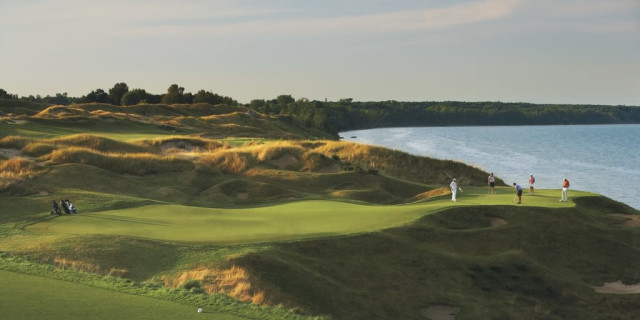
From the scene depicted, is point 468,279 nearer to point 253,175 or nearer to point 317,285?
point 317,285

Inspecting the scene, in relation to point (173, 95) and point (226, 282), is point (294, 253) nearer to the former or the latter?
point (226, 282)

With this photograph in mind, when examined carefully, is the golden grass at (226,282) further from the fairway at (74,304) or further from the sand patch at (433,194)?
the sand patch at (433,194)

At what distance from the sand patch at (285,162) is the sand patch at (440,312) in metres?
29.1

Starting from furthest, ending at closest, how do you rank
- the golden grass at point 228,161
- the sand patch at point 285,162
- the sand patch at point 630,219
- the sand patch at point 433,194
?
1. the sand patch at point 285,162
2. the golden grass at point 228,161
3. the sand patch at point 433,194
4. the sand patch at point 630,219

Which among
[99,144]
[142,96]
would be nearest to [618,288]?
[99,144]

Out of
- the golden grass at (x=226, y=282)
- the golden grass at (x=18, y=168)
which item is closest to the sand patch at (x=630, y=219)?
the golden grass at (x=226, y=282)

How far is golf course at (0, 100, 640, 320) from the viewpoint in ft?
48.8

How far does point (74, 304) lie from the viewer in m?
12.4

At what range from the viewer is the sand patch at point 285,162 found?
157 feet

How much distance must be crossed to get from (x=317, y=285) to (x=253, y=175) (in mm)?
26955

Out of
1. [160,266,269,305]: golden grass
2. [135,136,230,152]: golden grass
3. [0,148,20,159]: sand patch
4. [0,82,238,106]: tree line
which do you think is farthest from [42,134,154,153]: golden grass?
[0,82,238,106]: tree line

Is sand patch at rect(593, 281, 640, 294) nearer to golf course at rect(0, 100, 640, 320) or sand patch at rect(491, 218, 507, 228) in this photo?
golf course at rect(0, 100, 640, 320)

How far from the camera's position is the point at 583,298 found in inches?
878

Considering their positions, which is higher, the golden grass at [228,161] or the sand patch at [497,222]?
the golden grass at [228,161]
